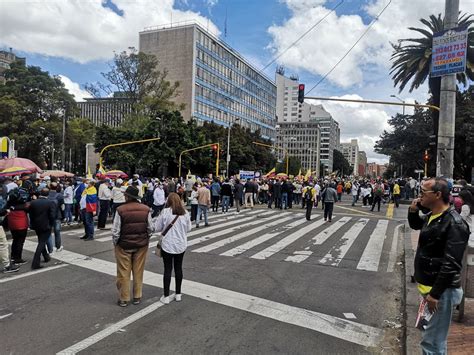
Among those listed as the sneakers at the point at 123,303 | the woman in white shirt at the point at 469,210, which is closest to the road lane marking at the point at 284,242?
the sneakers at the point at 123,303

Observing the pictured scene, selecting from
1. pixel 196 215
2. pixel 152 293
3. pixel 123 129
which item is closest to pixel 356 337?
pixel 152 293

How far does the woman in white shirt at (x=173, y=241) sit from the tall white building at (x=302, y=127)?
158m


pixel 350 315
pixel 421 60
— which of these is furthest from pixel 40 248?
pixel 421 60

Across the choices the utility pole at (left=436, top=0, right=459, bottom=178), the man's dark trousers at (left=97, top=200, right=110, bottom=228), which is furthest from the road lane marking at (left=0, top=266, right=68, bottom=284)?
the utility pole at (left=436, top=0, right=459, bottom=178)

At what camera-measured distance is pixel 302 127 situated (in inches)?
6654

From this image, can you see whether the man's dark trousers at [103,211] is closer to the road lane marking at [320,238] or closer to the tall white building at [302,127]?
the road lane marking at [320,238]

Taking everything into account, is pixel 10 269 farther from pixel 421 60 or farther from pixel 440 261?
pixel 421 60

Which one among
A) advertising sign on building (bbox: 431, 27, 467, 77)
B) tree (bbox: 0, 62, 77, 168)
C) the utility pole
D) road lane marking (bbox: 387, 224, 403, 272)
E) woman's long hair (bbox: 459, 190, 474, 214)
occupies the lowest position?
road lane marking (bbox: 387, 224, 403, 272)

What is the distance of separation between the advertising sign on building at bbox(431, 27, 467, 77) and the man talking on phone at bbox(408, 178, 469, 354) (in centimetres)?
800

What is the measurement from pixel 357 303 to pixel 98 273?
4888mm

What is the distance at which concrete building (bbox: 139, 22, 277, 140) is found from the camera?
7594cm

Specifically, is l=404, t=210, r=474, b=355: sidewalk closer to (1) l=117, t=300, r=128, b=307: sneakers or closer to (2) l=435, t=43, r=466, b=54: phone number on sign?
(1) l=117, t=300, r=128, b=307: sneakers

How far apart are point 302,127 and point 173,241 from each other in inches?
6583

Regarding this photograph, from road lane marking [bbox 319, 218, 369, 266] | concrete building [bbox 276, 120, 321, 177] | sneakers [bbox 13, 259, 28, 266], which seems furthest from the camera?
concrete building [bbox 276, 120, 321, 177]
